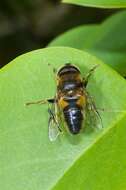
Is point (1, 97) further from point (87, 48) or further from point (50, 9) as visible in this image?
point (50, 9)

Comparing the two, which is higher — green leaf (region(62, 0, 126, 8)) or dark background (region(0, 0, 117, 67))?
dark background (region(0, 0, 117, 67))

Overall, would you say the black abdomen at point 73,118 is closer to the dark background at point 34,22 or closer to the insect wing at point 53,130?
the insect wing at point 53,130

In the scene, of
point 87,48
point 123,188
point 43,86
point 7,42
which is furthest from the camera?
point 7,42

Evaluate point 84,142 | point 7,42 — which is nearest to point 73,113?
point 84,142

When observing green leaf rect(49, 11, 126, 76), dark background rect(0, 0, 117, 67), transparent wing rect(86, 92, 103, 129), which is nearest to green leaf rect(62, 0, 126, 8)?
transparent wing rect(86, 92, 103, 129)

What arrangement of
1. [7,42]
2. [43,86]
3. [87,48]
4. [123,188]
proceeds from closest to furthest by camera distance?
[123,188]
[43,86]
[87,48]
[7,42]

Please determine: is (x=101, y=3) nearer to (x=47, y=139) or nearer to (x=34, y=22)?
(x=47, y=139)

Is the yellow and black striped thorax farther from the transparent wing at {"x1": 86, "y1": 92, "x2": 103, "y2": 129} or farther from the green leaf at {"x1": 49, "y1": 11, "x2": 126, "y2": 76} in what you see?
the green leaf at {"x1": 49, "y1": 11, "x2": 126, "y2": 76}
